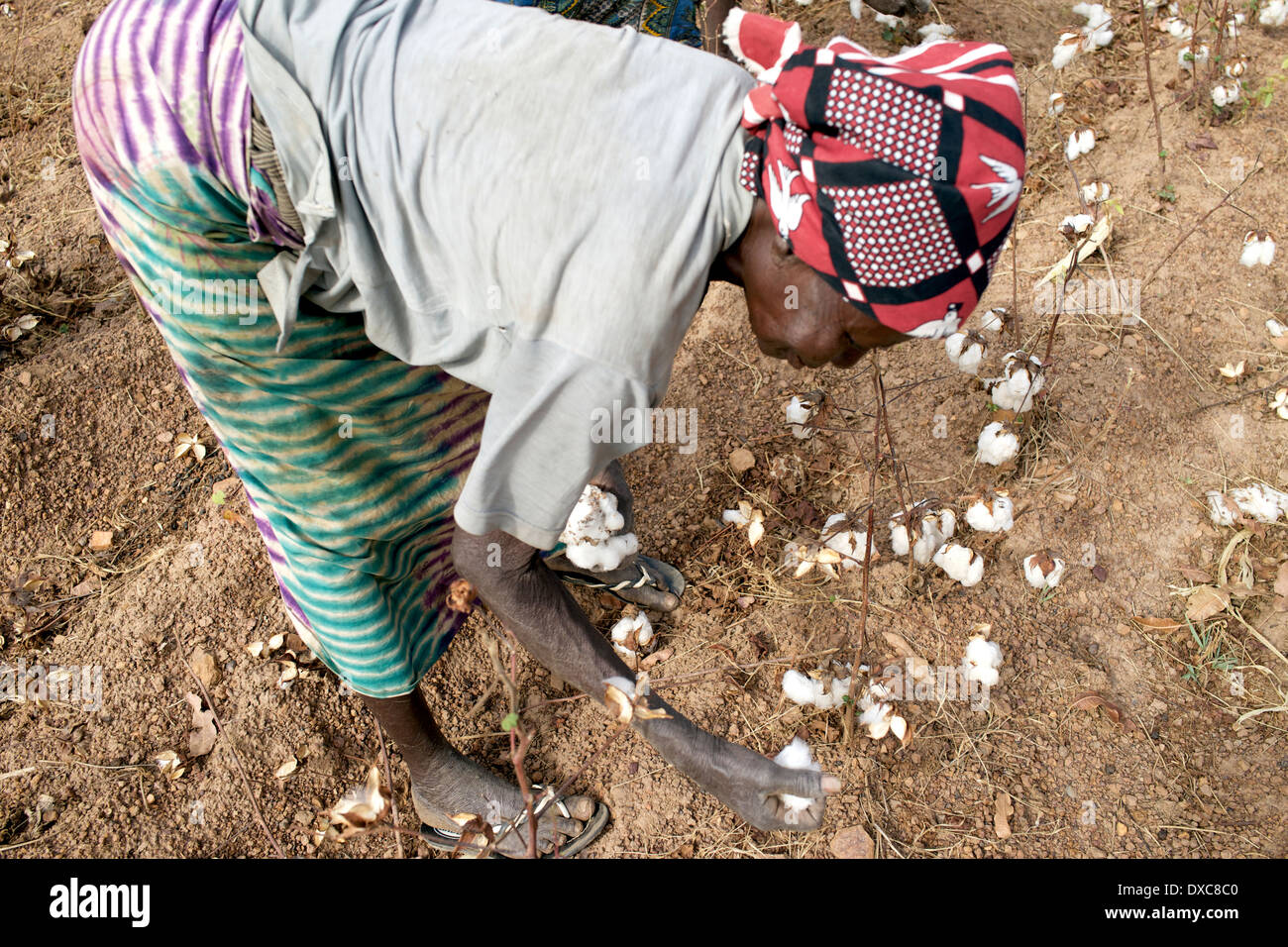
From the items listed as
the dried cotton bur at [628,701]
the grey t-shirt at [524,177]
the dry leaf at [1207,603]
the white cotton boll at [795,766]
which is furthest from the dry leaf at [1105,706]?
the grey t-shirt at [524,177]

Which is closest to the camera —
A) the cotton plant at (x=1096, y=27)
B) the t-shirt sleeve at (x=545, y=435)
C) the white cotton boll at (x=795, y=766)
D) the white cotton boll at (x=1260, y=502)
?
the t-shirt sleeve at (x=545, y=435)

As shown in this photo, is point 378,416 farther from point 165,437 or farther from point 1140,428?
point 1140,428

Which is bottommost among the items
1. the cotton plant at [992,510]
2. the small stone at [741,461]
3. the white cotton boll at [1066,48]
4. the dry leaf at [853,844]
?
the dry leaf at [853,844]

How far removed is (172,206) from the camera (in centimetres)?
125

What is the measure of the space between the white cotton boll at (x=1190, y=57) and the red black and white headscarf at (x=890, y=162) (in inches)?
102

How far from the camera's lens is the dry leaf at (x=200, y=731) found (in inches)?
85.8

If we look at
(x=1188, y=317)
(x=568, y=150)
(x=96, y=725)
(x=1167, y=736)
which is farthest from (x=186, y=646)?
(x=1188, y=317)

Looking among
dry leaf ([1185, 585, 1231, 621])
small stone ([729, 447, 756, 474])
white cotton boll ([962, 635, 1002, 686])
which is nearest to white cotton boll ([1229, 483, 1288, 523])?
dry leaf ([1185, 585, 1231, 621])

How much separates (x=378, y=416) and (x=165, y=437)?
1.67 m

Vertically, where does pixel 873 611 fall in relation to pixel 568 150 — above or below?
below

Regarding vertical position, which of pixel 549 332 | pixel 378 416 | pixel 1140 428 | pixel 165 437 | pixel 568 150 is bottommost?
pixel 165 437

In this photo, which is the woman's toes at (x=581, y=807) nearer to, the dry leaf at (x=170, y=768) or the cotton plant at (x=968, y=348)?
the dry leaf at (x=170, y=768)

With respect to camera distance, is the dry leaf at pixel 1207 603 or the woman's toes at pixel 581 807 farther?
the dry leaf at pixel 1207 603

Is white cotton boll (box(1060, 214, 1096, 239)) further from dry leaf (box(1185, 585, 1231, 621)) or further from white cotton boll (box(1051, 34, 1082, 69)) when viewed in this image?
dry leaf (box(1185, 585, 1231, 621))
